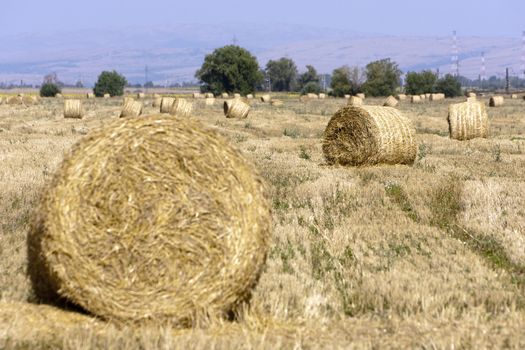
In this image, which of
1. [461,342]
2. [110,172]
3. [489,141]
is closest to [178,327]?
[110,172]

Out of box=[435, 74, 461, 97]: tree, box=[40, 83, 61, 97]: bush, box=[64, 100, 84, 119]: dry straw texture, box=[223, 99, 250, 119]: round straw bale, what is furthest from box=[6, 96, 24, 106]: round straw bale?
box=[435, 74, 461, 97]: tree

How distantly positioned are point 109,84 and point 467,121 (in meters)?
97.9

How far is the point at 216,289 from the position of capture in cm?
689

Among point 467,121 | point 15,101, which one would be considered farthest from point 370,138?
point 15,101

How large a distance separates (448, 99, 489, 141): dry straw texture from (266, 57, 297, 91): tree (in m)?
135

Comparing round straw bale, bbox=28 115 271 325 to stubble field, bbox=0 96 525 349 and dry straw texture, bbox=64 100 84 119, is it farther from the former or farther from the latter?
dry straw texture, bbox=64 100 84 119

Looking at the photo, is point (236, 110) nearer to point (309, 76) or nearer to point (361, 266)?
point (361, 266)

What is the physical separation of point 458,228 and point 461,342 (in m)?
5.25

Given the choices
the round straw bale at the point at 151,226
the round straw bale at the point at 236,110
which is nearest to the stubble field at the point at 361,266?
the round straw bale at the point at 151,226

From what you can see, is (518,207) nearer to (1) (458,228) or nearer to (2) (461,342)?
(1) (458,228)

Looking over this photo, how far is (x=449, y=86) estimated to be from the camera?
356 ft

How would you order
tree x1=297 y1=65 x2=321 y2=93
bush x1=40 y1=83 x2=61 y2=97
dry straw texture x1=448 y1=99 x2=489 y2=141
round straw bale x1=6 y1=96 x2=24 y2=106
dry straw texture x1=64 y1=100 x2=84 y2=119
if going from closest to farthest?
dry straw texture x1=448 y1=99 x2=489 y2=141, dry straw texture x1=64 y1=100 x2=84 y2=119, round straw bale x1=6 y1=96 x2=24 y2=106, bush x1=40 y1=83 x2=61 y2=97, tree x1=297 y1=65 x2=321 y2=93

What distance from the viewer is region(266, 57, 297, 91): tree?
15950 cm

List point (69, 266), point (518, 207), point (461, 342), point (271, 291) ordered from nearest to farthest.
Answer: point (461, 342), point (69, 266), point (271, 291), point (518, 207)
